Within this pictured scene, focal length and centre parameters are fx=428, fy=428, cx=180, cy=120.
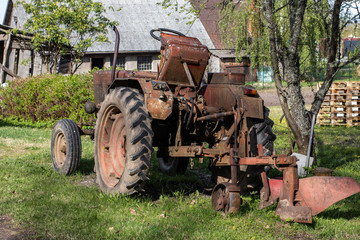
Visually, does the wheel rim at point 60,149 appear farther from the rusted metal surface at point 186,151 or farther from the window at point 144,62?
the window at point 144,62

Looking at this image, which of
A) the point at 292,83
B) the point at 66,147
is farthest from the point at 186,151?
the point at 292,83

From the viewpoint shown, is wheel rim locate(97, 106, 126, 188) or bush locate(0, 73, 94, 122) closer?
wheel rim locate(97, 106, 126, 188)

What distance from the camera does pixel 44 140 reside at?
428 inches

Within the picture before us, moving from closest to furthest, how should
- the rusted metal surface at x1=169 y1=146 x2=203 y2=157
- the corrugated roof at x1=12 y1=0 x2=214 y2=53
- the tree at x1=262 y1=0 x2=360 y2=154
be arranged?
the rusted metal surface at x1=169 y1=146 x2=203 y2=157, the tree at x1=262 y1=0 x2=360 y2=154, the corrugated roof at x1=12 y1=0 x2=214 y2=53

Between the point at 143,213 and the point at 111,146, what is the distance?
4.29 feet

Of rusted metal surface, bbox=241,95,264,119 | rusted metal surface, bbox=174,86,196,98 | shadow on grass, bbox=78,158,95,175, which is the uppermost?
rusted metal surface, bbox=174,86,196,98

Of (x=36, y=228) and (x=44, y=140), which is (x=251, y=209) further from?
(x=44, y=140)

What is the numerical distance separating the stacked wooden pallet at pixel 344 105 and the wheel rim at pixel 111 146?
1008 centimetres

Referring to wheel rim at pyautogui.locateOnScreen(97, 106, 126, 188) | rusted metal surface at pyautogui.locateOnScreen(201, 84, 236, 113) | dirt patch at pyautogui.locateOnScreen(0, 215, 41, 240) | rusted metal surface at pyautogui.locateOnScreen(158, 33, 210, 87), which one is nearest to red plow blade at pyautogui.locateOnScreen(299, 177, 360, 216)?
rusted metal surface at pyautogui.locateOnScreen(201, 84, 236, 113)

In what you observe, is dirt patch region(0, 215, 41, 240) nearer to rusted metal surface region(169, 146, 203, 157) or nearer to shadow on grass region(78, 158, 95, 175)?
rusted metal surface region(169, 146, 203, 157)

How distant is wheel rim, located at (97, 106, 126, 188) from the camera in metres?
Result: 5.41

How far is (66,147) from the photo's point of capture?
6.49 metres

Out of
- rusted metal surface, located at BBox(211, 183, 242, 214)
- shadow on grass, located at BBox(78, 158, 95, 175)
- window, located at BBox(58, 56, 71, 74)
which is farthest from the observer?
window, located at BBox(58, 56, 71, 74)

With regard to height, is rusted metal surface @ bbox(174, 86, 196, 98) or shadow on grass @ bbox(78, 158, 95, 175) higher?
rusted metal surface @ bbox(174, 86, 196, 98)
